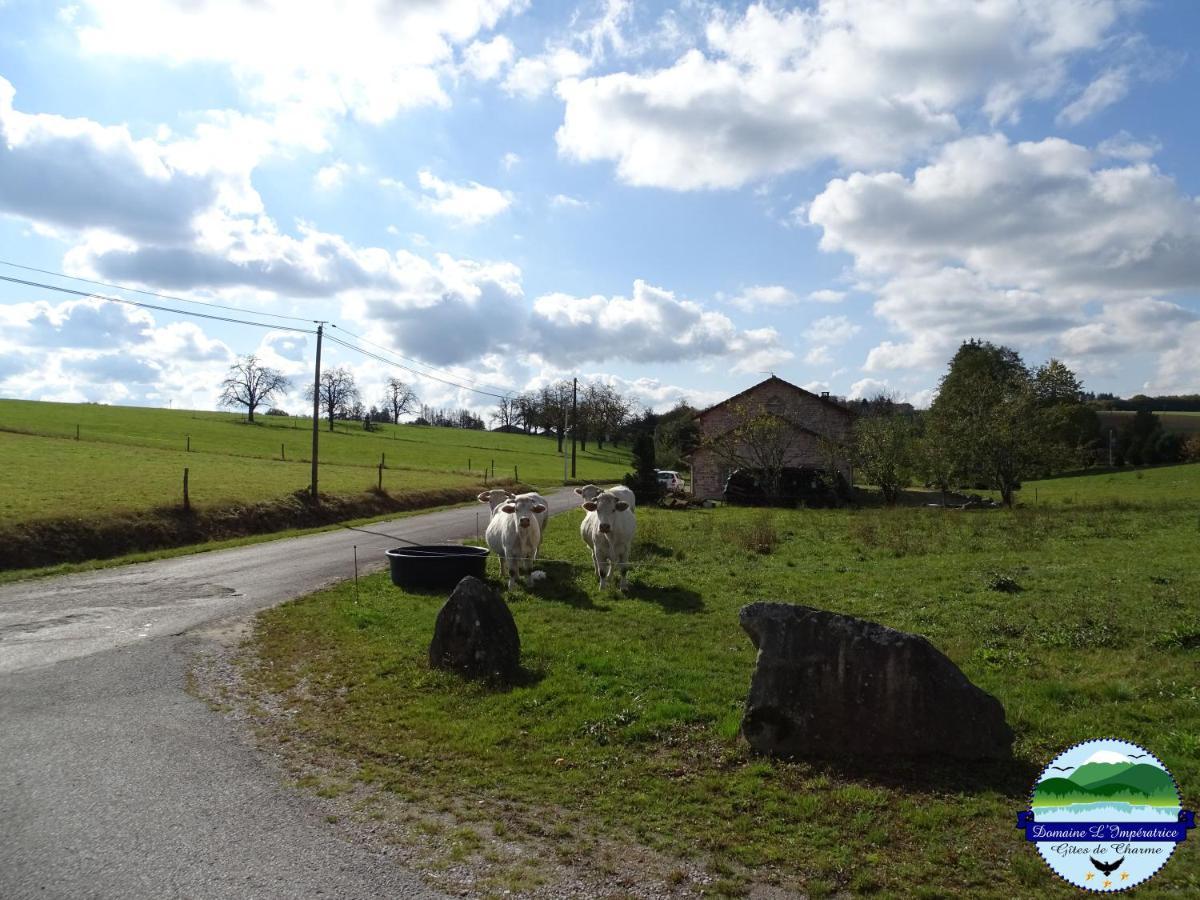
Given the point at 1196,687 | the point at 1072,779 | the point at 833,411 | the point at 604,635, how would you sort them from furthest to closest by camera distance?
1. the point at 833,411
2. the point at 604,635
3. the point at 1196,687
4. the point at 1072,779

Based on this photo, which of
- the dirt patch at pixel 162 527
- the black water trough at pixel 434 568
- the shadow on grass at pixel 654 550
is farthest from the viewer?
the dirt patch at pixel 162 527

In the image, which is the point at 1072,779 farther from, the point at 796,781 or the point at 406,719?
the point at 406,719

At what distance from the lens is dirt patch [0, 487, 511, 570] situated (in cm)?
2102

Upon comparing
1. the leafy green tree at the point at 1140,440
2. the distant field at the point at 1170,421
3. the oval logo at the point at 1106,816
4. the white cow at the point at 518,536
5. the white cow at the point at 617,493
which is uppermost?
the distant field at the point at 1170,421

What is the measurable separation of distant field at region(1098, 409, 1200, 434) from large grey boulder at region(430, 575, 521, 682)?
9032cm

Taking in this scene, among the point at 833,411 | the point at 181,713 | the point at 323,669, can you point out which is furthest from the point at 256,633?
the point at 833,411

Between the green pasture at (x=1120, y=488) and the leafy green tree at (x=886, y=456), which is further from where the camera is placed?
the leafy green tree at (x=886, y=456)

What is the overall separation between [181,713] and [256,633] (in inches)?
155

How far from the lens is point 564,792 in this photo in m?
6.19

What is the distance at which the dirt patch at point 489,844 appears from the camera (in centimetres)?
478

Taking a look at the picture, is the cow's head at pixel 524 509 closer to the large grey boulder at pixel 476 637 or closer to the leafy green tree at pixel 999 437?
the large grey boulder at pixel 476 637

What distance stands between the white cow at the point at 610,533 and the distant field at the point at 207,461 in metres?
17.9

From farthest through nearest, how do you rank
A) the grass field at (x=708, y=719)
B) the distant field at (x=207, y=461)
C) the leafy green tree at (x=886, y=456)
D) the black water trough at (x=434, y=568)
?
the leafy green tree at (x=886, y=456)
the distant field at (x=207, y=461)
the black water trough at (x=434, y=568)
the grass field at (x=708, y=719)

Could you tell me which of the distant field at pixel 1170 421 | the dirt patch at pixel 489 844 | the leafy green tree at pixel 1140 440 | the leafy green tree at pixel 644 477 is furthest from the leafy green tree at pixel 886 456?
the distant field at pixel 1170 421
